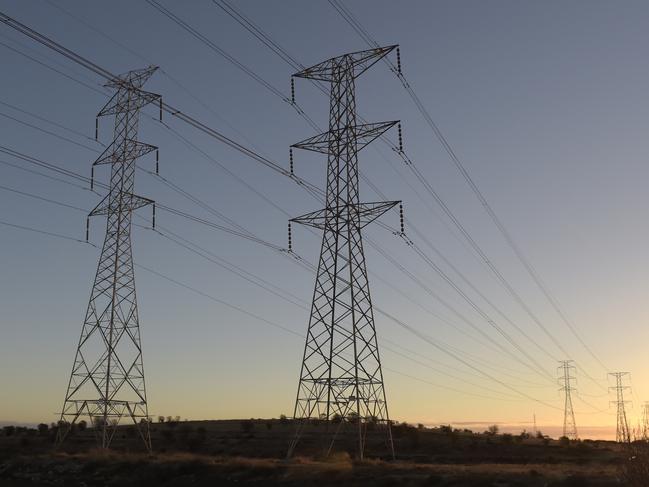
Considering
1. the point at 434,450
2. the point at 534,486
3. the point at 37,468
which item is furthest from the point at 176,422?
the point at 534,486

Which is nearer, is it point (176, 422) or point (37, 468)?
point (37, 468)

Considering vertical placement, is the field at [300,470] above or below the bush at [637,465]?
below

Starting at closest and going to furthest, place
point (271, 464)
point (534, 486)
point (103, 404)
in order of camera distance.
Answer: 1. point (534, 486)
2. point (271, 464)
3. point (103, 404)

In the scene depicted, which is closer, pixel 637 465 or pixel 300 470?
pixel 637 465

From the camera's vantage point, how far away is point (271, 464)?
181 feet

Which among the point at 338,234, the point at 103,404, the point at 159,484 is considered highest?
the point at 338,234

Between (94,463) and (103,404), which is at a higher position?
(103,404)

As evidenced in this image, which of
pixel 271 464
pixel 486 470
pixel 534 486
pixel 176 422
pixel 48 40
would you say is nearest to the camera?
pixel 48 40

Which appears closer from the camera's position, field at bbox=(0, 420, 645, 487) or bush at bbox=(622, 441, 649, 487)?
bush at bbox=(622, 441, 649, 487)

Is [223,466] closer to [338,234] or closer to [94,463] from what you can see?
[94,463]

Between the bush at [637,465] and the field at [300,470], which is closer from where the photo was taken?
the bush at [637,465]

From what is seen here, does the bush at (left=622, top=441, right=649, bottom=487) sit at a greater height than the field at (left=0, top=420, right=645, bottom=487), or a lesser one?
greater

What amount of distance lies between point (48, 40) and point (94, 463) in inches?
1607

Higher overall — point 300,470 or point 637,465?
point 637,465
